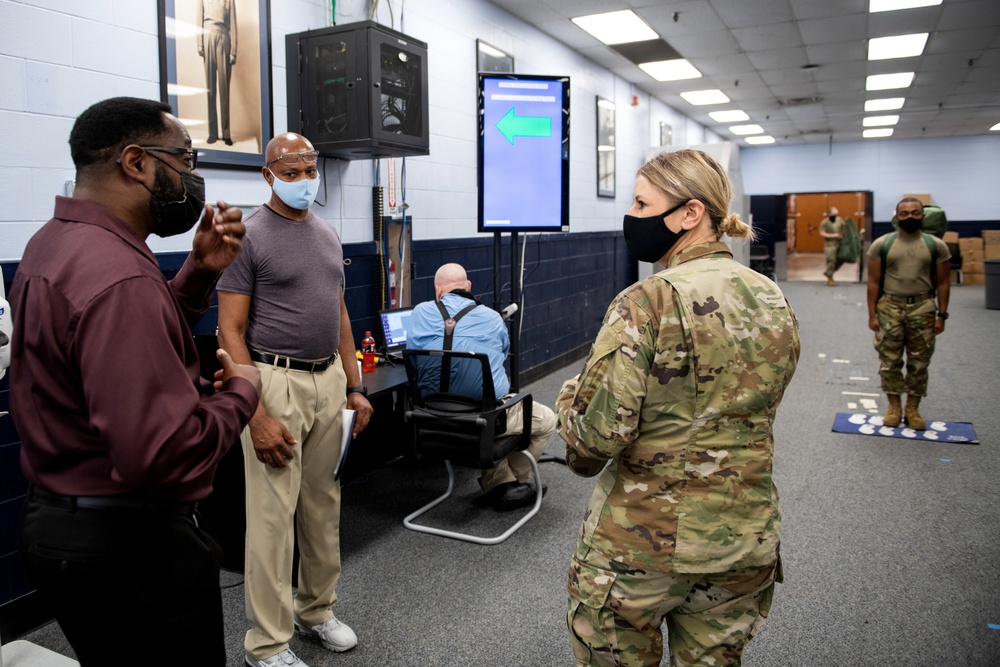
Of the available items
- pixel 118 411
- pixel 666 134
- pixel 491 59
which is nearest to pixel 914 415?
pixel 491 59

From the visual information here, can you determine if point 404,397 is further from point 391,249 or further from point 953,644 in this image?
point 953,644

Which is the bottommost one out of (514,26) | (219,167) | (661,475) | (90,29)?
(661,475)

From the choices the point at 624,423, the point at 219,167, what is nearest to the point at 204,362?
the point at 219,167

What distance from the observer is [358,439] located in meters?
3.75

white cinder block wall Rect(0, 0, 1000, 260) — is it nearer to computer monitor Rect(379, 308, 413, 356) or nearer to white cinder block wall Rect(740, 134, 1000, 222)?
computer monitor Rect(379, 308, 413, 356)

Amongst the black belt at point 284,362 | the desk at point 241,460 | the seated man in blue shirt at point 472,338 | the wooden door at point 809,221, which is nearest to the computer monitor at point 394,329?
the desk at point 241,460

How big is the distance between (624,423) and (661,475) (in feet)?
0.41

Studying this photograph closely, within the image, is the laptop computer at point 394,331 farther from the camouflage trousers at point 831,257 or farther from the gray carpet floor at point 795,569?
the camouflage trousers at point 831,257

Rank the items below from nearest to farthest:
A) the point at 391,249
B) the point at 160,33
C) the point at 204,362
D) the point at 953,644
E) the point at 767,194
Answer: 1. the point at 953,644
2. the point at 204,362
3. the point at 160,33
4. the point at 391,249
5. the point at 767,194

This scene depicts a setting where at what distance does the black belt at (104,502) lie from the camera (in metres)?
1.16

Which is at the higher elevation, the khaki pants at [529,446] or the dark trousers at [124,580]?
the dark trousers at [124,580]

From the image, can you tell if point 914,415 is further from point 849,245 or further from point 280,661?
point 849,245

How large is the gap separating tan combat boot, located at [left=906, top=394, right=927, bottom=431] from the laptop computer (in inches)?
127

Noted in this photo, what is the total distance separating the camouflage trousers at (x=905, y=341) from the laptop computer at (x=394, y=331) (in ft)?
9.71
